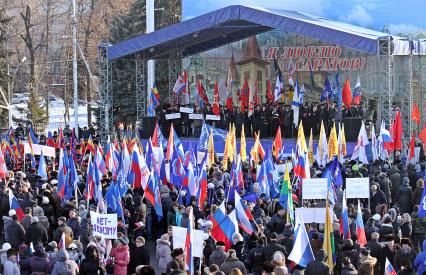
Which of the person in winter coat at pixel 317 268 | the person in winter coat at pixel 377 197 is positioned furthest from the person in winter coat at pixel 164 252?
the person in winter coat at pixel 377 197

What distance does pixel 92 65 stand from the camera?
62625 mm

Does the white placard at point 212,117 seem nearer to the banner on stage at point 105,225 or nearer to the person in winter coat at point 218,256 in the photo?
the banner on stage at point 105,225

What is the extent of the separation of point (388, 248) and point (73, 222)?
5385 millimetres

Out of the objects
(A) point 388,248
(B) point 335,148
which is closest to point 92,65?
(B) point 335,148

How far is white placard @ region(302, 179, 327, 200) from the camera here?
17.4 m

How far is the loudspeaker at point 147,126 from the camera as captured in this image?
36.4 meters

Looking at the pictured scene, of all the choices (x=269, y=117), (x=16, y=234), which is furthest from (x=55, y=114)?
(x=16, y=234)

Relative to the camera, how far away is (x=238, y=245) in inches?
596

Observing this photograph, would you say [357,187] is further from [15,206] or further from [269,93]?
[269,93]

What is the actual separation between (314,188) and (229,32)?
21219mm

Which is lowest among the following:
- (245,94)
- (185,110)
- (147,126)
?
(147,126)

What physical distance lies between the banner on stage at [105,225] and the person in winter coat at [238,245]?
6.13ft

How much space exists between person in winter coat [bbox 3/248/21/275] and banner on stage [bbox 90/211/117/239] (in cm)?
185

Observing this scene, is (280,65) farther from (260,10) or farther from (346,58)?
(260,10)
